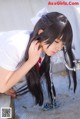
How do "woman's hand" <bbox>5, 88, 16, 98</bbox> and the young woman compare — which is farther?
"woman's hand" <bbox>5, 88, 16, 98</bbox>

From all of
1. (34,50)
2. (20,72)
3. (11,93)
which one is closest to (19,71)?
(20,72)

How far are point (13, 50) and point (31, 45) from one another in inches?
3.5

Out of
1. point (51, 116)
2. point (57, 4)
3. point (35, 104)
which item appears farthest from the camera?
point (57, 4)

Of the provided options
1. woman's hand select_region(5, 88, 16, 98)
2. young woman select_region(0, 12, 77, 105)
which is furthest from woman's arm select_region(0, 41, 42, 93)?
woman's hand select_region(5, 88, 16, 98)

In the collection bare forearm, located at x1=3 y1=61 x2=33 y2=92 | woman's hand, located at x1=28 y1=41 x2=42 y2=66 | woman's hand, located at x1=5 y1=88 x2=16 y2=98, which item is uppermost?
woman's hand, located at x1=28 y1=41 x2=42 y2=66

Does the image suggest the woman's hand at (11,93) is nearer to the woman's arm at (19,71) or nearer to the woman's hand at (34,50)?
the woman's arm at (19,71)

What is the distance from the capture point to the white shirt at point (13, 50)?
1.11m

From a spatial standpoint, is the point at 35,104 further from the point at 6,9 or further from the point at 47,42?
the point at 6,9

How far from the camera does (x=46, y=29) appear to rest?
3.35ft

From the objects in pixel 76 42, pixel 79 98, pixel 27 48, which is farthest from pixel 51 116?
pixel 76 42

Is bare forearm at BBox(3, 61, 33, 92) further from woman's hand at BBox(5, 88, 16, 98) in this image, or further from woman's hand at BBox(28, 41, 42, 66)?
woman's hand at BBox(5, 88, 16, 98)

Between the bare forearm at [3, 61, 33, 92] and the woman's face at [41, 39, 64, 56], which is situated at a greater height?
the woman's face at [41, 39, 64, 56]

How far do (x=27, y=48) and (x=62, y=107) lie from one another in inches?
23.0

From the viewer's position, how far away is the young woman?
40.6 inches
